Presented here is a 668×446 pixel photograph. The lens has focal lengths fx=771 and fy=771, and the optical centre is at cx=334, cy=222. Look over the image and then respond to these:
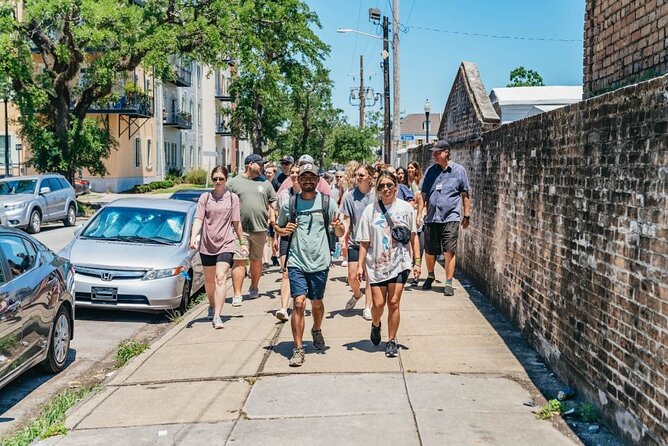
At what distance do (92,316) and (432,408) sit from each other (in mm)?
5733

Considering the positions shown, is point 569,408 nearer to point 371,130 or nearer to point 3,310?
point 3,310

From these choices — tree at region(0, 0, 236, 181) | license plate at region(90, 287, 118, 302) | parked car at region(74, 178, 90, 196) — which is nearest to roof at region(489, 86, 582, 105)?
license plate at region(90, 287, 118, 302)

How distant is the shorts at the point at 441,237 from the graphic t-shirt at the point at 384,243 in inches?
123

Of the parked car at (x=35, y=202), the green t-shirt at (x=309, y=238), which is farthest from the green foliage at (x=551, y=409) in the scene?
the parked car at (x=35, y=202)

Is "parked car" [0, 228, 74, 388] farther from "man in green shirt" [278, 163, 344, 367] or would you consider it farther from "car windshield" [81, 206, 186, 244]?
"car windshield" [81, 206, 186, 244]

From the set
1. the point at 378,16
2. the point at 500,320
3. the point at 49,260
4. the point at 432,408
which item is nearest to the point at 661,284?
the point at 432,408

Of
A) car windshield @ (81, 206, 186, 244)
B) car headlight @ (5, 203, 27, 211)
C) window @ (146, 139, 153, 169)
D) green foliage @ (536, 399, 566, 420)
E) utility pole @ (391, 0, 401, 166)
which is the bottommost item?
green foliage @ (536, 399, 566, 420)

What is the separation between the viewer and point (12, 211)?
2072 centimetres

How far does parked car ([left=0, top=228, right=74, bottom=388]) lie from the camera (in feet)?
19.7

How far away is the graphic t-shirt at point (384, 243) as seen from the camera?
23.2 ft

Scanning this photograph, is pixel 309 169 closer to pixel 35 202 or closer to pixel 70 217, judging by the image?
pixel 35 202

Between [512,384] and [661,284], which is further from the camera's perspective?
[512,384]

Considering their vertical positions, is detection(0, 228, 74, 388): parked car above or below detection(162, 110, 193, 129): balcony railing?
below

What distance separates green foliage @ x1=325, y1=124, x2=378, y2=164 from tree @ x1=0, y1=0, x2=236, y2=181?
21.0 m
